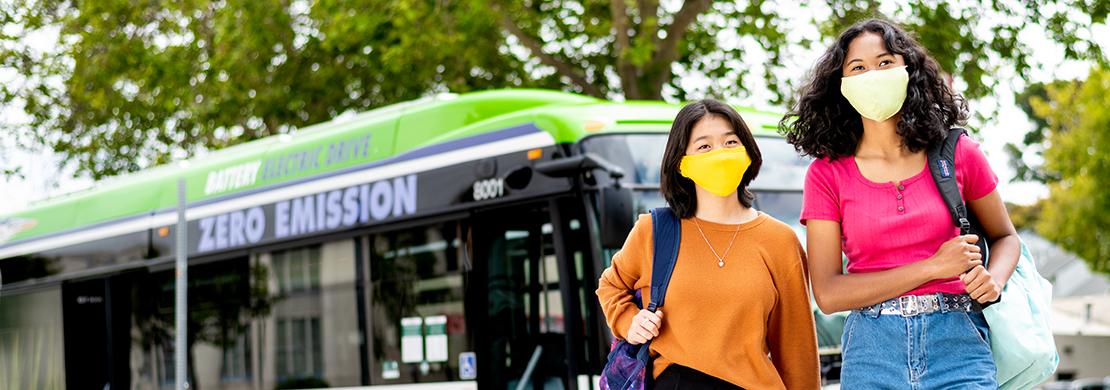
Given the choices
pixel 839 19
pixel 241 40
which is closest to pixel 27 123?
pixel 241 40

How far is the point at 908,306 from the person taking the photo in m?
3.32

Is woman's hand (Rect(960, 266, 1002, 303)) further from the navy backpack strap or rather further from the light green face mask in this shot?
the light green face mask

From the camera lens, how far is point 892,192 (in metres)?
3.38

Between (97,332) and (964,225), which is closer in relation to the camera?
(964,225)

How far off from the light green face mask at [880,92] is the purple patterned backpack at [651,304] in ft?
2.03

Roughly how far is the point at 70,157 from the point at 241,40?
5240 millimetres

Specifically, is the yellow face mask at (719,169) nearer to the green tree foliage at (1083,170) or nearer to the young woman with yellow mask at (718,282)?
the young woman with yellow mask at (718,282)

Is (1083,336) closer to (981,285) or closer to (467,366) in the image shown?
(467,366)

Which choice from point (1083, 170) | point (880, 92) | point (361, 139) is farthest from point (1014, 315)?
point (1083, 170)

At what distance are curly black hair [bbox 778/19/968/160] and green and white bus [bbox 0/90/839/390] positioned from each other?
11.1 ft

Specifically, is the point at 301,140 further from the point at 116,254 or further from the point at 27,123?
the point at 27,123

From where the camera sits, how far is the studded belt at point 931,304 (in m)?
3.29

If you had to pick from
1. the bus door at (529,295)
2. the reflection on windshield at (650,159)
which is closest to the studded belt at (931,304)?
the reflection on windshield at (650,159)

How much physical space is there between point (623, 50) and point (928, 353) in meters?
10.3
